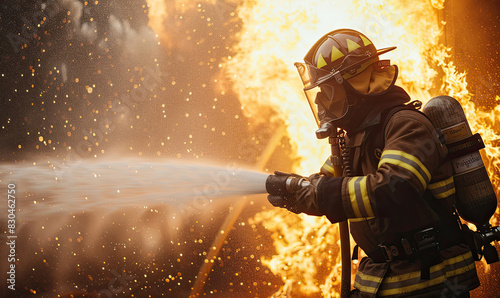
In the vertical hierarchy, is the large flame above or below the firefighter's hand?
above

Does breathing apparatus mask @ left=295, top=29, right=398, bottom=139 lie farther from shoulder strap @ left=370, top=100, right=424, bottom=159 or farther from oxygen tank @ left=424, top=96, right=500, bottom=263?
oxygen tank @ left=424, top=96, right=500, bottom=263

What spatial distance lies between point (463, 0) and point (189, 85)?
3.40 meters

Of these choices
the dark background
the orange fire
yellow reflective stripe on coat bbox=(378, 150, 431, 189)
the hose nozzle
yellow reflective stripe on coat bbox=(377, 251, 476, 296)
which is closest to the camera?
yellow reflective stripe on coat bbox=(378, 150, 431, 189)

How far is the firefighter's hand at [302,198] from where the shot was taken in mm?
2213

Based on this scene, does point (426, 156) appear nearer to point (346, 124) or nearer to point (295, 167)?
point (346, 124)

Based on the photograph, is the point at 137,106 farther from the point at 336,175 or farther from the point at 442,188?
the point at 442,188

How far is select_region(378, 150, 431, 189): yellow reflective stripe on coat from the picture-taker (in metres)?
2.01

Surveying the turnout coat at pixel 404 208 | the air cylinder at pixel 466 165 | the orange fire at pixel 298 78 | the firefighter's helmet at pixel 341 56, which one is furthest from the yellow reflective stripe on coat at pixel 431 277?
the orange fire at pixel 298 78

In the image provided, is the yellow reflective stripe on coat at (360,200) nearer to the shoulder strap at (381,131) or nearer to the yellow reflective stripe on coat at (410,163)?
the yellow reflective stripe on coat at (410,163)

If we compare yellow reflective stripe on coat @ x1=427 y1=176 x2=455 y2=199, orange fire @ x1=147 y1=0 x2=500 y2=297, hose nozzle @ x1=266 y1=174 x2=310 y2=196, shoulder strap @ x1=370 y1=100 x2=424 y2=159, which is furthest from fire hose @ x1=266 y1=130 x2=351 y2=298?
orange fire @ x1=147 y1=0 x2=500 y2=297

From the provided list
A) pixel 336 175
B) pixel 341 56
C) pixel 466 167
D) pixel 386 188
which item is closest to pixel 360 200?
pixel 386 188

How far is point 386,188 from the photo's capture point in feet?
6.58

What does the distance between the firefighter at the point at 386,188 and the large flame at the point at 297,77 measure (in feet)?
7.12

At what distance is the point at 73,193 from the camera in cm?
551
